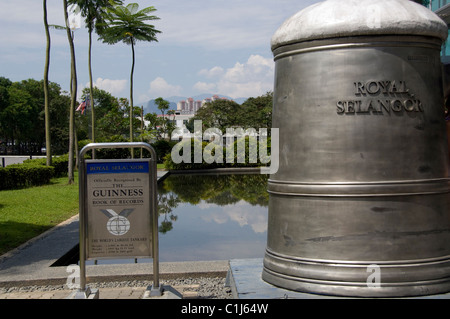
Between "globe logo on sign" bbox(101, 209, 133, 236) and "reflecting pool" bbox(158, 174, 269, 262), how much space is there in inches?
135

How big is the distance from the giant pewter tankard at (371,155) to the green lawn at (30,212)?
5564 mm

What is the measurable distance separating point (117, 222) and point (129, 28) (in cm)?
3199

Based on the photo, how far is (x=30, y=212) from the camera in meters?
11.8

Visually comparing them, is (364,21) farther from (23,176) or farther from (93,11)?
(93,11)

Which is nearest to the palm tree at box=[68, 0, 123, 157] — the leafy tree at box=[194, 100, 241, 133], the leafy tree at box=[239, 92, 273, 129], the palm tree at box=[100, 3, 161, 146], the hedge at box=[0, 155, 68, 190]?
the palm tree at box=[100, 3, 161, 146]

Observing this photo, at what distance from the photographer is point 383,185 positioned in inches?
143

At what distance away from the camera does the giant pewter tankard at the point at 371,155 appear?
11.9ft

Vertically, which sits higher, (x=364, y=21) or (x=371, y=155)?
(x=364, y=21)

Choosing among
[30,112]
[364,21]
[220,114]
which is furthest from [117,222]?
[30,112]

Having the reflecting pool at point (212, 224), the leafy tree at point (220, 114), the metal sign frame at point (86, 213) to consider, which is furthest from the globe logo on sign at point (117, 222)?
the leafy tree at point (220, 114)

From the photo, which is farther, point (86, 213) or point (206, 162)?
point (206, 162)

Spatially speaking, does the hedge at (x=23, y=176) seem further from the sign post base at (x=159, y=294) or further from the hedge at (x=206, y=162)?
the sign post base at (x=159, y=294)
